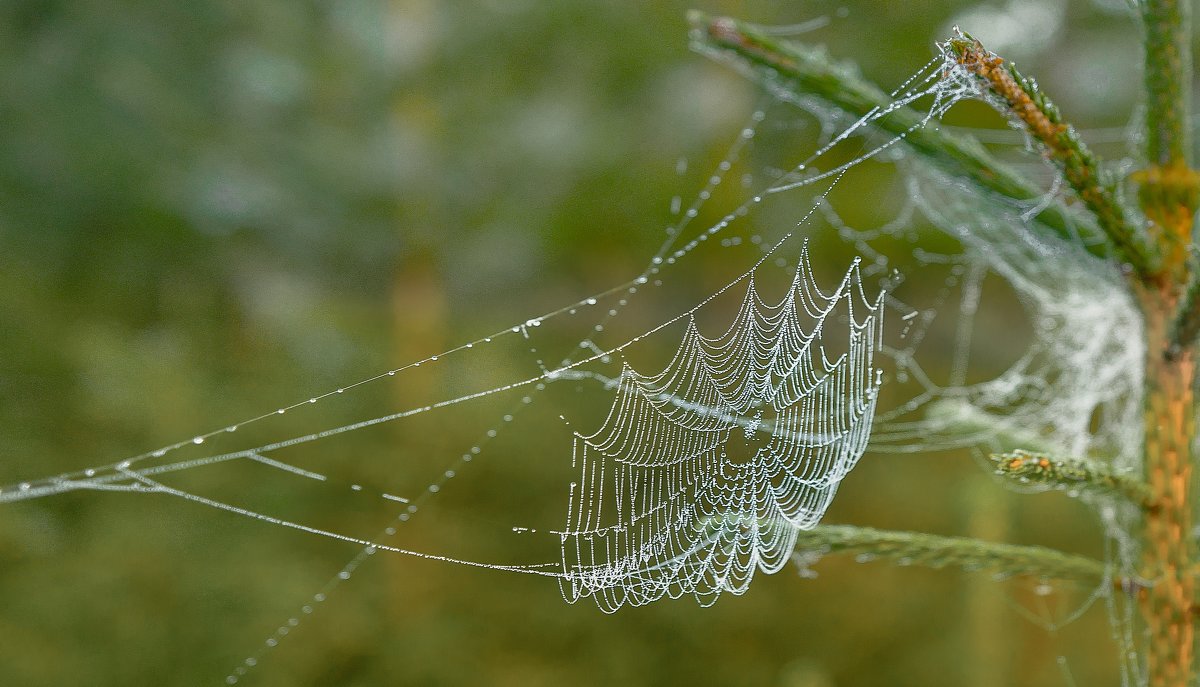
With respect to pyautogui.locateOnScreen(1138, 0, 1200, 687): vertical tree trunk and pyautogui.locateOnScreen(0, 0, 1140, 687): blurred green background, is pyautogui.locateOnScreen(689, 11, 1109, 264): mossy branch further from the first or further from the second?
pyautogui.locateOnScreen(0, 0, 1140, 687): blurred green background

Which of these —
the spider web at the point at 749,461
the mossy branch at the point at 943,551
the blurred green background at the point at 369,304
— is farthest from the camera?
the blurred green background at the point at 369,304

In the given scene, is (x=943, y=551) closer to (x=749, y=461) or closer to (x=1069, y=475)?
(x=1069, y=475)

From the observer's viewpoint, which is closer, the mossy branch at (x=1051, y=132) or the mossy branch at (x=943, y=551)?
the mossy branch at (x=1051, y=132)

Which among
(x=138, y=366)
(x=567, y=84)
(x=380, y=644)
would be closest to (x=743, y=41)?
(x=138, y=366)

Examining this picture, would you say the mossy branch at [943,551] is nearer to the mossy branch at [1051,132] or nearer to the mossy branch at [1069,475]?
the mossy branch at [1069,475]

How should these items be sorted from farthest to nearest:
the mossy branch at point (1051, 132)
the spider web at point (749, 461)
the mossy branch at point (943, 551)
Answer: the spider web at point (749, 461), the mossy branch at point (943, 551), the mossy branch at point (1051, 132)

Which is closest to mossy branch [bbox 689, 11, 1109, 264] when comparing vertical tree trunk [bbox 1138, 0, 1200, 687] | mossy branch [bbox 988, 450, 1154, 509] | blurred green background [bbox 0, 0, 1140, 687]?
vertical tree trunk [bbox 1138, 0, 1200, 687]

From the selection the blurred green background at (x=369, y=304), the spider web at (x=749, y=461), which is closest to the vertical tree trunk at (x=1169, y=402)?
Answer: the spider web at (x=749, y=461)

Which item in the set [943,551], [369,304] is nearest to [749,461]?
[943,551]
